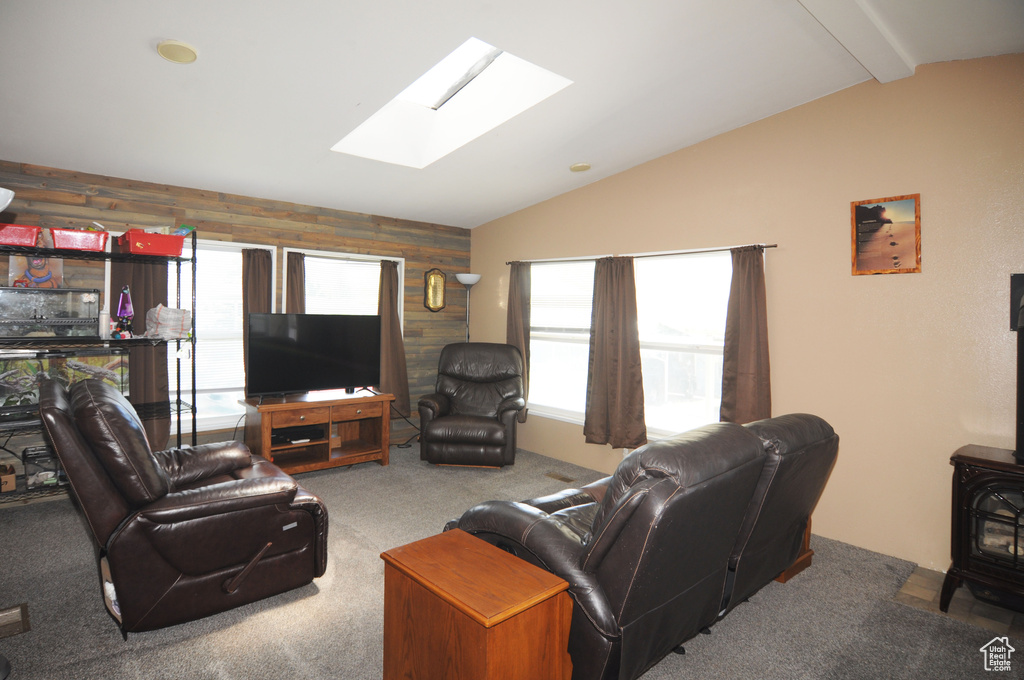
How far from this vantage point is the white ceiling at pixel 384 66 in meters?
2.29

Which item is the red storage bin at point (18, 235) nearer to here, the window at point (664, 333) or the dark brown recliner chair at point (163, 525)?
the dark brown recliner chair at point (163, 525)

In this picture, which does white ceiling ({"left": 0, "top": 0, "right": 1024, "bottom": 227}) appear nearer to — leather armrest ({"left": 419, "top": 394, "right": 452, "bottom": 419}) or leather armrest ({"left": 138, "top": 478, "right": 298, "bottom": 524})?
leather armrest ({"left": 138, "top": 478, "right": 298, "bottom": 524})

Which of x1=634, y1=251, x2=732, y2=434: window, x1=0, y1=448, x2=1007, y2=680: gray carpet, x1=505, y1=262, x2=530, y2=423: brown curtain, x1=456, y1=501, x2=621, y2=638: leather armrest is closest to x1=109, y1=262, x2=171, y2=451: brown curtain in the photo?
x1=0, y1=448, x2=1007, y2=680: gray carpet

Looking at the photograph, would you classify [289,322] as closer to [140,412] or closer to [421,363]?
[140,412]

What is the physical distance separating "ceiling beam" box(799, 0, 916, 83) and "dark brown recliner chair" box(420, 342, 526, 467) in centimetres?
346

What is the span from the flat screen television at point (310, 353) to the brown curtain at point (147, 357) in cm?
63

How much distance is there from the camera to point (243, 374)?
479cm

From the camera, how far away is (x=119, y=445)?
6.61ft

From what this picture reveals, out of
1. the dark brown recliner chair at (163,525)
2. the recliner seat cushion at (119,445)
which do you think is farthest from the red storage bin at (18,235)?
the recliner seat cushion at (119,445)

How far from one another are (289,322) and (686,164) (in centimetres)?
355

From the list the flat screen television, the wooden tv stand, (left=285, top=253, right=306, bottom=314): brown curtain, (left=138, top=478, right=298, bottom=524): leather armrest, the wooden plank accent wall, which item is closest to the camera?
(left=138, top=478, right=298, bottom=524): leather armrest

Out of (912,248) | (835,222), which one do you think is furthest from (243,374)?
(912,248)

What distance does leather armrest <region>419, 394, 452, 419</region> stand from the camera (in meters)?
4.89

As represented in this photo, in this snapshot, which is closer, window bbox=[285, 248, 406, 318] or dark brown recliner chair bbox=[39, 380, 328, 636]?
dark brown recliner chair bbox=[39, 380, 328, 636]
